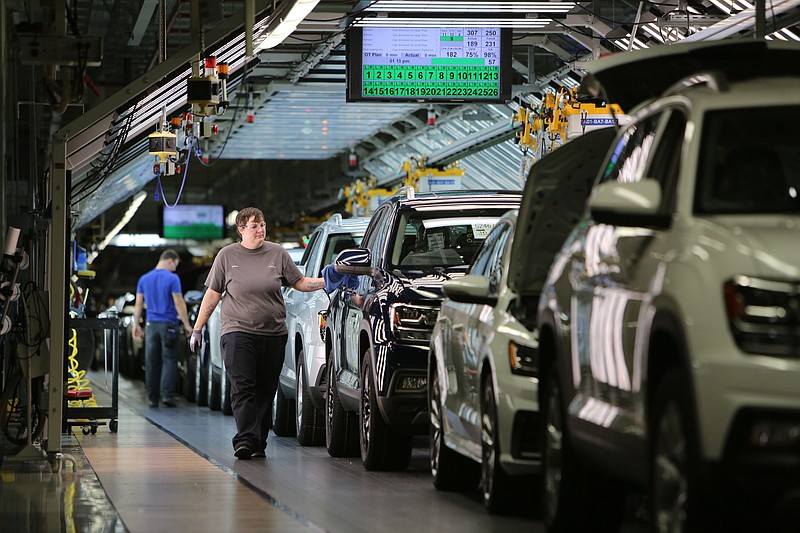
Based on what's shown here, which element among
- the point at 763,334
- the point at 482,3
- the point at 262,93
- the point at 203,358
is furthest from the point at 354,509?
the point at 262,93

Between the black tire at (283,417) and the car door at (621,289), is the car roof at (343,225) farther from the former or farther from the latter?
the car door at (621,289)

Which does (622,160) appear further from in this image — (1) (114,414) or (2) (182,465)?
(1) (114,414)

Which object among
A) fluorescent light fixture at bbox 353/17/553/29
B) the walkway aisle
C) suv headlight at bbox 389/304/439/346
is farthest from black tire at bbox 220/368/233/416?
suv headlight at bbox 389/304/439/346

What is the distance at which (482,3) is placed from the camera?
17.2 m

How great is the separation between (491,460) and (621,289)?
2817 mm

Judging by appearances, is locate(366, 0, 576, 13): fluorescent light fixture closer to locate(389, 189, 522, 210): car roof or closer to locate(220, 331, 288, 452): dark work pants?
locate(389, 189, 522, 210): car roof

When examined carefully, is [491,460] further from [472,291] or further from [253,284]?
[253,284]

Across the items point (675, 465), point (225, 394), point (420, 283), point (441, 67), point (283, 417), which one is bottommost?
point (225, 394)

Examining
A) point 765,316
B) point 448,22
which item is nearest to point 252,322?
point 448,22

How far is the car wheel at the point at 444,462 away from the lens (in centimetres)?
1073

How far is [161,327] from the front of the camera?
76.6ft

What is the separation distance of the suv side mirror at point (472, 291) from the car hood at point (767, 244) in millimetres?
3536

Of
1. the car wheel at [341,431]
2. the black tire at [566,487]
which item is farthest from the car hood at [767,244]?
the car wheel at [341,431]

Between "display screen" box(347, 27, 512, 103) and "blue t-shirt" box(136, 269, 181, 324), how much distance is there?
5220 millimetres
